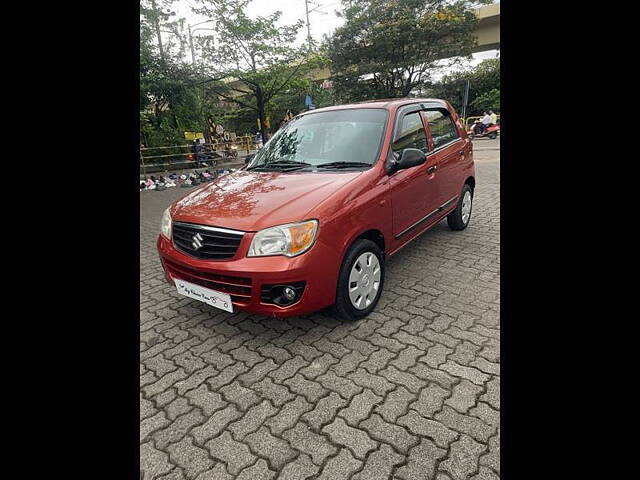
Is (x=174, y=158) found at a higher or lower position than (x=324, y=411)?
higher

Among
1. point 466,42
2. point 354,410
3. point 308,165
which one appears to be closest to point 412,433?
point 354,410

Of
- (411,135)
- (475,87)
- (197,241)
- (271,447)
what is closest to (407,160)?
(411,135)

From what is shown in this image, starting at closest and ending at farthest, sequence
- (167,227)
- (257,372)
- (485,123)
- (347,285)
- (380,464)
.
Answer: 1. (380,464)
2. (257,372)
3. (347,285)
4. (167,227)
5. (485,123)

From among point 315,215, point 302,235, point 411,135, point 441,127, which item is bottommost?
point 302,235

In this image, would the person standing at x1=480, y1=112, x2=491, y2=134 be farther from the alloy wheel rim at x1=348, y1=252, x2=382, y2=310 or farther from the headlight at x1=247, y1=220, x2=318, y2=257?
the headlight at x1=247, y1=220, x2=318, y2=257

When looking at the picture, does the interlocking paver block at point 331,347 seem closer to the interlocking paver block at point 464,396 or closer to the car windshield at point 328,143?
the interlocking paver block at point 464,396

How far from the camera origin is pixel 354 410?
6.46ft

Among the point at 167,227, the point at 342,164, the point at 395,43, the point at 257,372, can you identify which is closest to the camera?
the point at 257,372

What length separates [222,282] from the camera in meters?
2.38

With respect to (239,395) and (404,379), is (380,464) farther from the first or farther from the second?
(239,395)

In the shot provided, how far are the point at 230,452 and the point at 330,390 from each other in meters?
0.64
